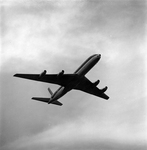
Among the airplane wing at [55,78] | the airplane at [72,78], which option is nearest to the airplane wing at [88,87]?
the airplane at [72,78]

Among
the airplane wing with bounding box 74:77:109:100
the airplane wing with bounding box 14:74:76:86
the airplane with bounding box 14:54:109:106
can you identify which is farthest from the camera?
the airplane wing with bounding box 74:77:109:100

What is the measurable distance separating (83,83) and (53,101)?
9.75 m

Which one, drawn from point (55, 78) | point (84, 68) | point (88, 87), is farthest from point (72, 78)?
point (88, 87)

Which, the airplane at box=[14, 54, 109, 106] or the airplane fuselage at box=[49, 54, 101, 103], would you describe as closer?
the airplane fuselage at box=[49, 54, 101, 103]

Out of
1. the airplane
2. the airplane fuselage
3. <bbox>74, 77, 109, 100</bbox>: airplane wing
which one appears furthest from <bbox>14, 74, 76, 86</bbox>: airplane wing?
<bbox>74, 77, 109, 100</bbox>: airplane wing

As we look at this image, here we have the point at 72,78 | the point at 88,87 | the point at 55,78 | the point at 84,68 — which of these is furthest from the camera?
the point at 88,87

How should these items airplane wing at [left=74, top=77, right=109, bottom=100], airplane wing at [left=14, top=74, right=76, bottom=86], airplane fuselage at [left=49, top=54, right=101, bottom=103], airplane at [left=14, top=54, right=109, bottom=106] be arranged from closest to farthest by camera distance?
airplane fuselage at [left=49, top=54, right=101, bottom=103] → airplane at [left=14, top=54, right=109, bottom=106] → airplane wing at [left=14, top=74, right=76, bottom=86] → airplane wing at [left=74, top=77, right=109, bottom=100]

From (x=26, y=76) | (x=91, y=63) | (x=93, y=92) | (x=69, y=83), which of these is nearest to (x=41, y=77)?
(x=26, y=76)

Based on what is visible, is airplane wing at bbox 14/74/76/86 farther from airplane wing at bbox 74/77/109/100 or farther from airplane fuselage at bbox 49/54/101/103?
airplane wing at bbox 74/77/109/100

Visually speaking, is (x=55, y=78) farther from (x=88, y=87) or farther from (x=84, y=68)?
(x=88, y=87)

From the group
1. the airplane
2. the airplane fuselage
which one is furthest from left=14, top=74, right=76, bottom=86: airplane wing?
the airplane fuselage

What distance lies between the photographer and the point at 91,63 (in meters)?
47.4

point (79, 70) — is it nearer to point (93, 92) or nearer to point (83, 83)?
point (83, 83)

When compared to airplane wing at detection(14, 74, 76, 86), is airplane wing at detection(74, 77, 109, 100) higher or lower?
higher
